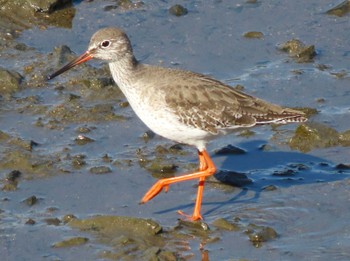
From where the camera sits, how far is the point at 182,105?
34.9ft

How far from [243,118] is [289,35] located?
11.6 feet

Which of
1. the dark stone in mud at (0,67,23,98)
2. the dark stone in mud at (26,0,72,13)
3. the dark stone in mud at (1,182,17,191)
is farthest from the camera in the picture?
the dark stone in mud at (26,0,72,13)

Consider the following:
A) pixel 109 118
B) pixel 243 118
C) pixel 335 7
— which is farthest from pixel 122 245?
pixel 335 7

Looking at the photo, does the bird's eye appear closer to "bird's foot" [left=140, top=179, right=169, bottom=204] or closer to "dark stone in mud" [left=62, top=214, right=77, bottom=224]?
"bird's foot" [left=140, top=179, right=169, bottom=204]

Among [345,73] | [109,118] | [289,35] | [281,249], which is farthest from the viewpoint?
[289,35]

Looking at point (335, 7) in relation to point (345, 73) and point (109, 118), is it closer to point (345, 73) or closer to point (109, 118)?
point (345, 73)

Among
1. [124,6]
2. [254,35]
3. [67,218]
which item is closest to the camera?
[67,218]

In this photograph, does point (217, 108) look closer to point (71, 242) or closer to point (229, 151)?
point (229, 151)

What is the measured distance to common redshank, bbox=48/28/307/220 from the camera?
34.7ft

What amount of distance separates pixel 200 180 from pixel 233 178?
1.83ft

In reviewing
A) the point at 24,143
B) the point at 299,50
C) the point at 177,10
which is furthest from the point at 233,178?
the point at 177,10

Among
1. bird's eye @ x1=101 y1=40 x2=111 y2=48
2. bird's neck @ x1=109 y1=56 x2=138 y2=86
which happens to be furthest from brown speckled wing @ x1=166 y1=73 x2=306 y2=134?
bird's eye @ x1=101 y1=40 x2=111 y2=48

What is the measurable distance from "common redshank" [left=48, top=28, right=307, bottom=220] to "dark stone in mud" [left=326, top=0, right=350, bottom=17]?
391cm

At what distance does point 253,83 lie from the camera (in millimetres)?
12992
